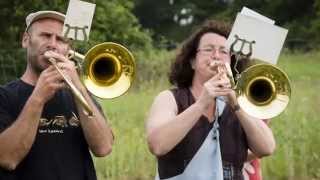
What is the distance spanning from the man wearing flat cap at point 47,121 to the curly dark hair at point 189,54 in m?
0.59

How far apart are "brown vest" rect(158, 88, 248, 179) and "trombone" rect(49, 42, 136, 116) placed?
0.32 m

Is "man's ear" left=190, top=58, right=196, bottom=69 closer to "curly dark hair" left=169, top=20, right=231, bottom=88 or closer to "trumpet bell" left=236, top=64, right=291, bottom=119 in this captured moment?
"curly dark hair" left=169, top=20, right=231, bottom=88

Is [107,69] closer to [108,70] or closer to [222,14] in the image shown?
[108,70]

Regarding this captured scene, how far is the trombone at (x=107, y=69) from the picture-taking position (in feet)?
12.6

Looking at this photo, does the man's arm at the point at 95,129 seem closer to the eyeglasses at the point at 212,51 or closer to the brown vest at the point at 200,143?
the brown vest at the point at 200,143

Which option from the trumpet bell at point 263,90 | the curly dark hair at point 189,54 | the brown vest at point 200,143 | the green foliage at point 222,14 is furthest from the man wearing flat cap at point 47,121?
the green foliage at point 222,14

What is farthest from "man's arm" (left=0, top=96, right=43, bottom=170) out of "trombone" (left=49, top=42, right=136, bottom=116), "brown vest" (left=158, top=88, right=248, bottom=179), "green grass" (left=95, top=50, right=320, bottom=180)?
"green grass" (left=95, top=50, right=320, bottom=180)

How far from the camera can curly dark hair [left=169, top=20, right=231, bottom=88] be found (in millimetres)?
4188

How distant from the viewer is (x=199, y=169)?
3955mm

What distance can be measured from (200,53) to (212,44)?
79 millimetres

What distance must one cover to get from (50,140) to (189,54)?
97 centimetres

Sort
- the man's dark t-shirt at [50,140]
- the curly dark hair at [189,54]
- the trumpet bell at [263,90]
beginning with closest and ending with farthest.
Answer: the man's dark t-shirt at [50,140] < the trumpet bell at [263,90] < the curly dark hair at [189,54]

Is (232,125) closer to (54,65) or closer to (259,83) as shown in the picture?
(259,83)

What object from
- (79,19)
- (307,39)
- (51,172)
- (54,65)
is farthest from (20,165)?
(307,39)
